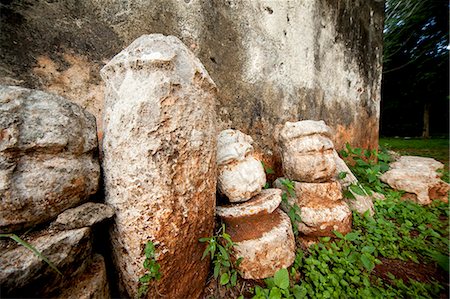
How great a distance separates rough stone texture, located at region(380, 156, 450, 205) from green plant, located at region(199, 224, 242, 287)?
265cm

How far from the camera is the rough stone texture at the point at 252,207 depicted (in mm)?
1360

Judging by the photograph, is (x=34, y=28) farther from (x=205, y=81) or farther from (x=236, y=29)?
(x=236, y=29)

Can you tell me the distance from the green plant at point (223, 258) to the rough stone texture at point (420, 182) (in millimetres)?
2654

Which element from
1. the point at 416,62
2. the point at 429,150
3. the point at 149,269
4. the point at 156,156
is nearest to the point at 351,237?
the point at 149,269

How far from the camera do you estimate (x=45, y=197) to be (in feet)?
2.68

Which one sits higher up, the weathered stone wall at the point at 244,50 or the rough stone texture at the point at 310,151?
the weathered stone wall at the point at 244,50

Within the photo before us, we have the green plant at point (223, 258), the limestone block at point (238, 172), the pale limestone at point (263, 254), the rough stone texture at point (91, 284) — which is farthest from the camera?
the limestone block at point (238, 172)

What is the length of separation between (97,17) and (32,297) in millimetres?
1887

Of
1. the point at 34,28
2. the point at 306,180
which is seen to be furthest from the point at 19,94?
the point at 306,180

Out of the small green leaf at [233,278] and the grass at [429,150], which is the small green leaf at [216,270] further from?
the grass at [429,150]

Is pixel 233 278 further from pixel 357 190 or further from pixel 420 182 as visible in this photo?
pixel 420 182

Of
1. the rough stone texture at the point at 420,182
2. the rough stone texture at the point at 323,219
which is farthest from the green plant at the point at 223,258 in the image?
the rough stone texture at the point at 420,182

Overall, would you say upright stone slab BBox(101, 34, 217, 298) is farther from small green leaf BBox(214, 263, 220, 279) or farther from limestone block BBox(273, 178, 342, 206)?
limestone block BBox(273, 178, 342, 206)

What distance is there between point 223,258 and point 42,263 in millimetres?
890
